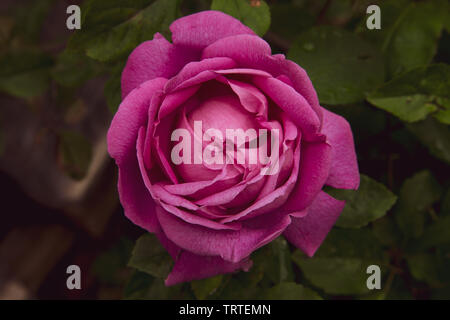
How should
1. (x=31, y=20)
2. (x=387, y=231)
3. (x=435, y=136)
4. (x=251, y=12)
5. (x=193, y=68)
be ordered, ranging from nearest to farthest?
(x=193, y=68) → (x=251, y=12) → (x=435, y=136) → (x=387, y=231) → (x=31, y=20)

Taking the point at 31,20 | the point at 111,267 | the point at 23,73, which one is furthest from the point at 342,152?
the point at 111,267

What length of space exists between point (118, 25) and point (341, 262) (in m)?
0.50

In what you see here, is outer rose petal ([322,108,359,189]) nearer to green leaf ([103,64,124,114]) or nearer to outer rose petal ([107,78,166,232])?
outer rose petal ([107,78,166,232])

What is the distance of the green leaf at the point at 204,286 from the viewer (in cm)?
59

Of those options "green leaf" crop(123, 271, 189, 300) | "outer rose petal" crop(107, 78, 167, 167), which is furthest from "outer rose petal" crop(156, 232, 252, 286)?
"green leaf" crop(123, 271, 189, 300)

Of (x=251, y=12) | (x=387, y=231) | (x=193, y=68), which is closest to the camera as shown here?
(x=193, y=68)

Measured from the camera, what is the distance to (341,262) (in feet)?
2.30

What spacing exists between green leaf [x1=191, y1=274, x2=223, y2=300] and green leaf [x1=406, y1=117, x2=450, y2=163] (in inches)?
14.9

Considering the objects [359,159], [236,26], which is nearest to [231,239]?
[236,26]

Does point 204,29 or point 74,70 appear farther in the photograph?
point 74,70

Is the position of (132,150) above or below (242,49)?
below

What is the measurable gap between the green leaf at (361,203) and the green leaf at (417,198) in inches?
7.2

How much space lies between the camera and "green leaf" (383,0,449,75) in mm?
659

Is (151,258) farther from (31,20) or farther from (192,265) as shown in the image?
(31,20)
